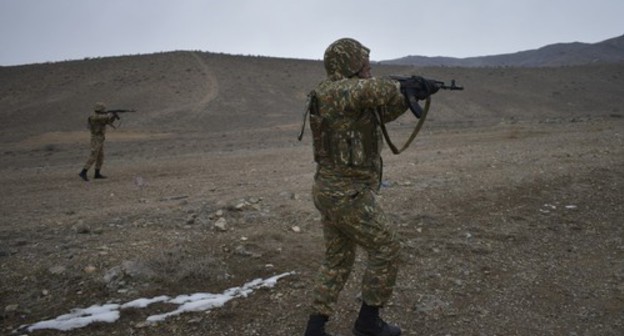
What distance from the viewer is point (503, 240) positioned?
4.90 meters

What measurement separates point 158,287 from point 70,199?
4.75 m

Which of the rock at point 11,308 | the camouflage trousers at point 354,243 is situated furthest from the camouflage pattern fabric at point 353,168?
the rock at point 11,308

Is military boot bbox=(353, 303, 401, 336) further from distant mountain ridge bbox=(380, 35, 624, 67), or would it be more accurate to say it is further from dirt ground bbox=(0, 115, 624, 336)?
distant mountain ridge bbox=(380, 35, 624, 67)

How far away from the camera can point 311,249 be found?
15.4 feet

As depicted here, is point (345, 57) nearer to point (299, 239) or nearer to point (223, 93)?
point (299, 239)

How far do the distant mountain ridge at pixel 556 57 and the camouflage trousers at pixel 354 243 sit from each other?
252ft

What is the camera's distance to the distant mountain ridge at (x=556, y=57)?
3312 inches

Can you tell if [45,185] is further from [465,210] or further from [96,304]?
[465,210]

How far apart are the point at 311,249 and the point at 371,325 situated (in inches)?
64.1

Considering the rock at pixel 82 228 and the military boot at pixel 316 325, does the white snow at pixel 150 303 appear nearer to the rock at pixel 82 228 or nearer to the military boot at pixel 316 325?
the military boot at pixel 316 325

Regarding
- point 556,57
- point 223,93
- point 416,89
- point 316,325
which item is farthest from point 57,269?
point 556,57

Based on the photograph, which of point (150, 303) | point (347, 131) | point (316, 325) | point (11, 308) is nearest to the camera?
point (347, 131)

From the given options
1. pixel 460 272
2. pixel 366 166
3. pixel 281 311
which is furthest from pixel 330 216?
→ pixel 460 272

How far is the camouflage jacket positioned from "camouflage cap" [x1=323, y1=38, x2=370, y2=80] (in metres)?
0.08
